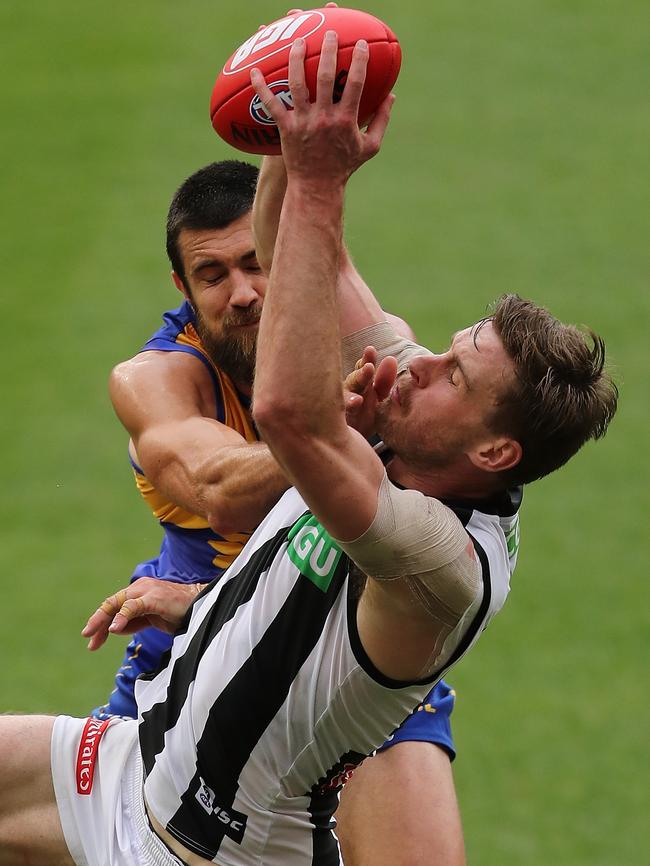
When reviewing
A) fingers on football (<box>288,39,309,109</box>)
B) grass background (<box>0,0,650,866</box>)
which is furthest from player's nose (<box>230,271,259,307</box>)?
grass background (<box>0,0,650,866</box>)

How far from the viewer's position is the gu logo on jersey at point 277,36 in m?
4.13

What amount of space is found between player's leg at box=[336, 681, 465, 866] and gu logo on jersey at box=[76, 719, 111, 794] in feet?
3.36

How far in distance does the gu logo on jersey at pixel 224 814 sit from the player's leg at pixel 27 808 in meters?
0.79

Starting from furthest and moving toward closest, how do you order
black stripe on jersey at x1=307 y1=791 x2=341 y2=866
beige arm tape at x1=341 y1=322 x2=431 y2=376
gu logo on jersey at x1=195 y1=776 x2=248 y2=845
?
beige arm tape at x1=341 y1=322 x2=431 y2=376 < black stripe on jersey at x1=307 y1=791 x2=341 y2=866 < gu logo on jersey at x1=195 y1=776 x2=248 y2=845

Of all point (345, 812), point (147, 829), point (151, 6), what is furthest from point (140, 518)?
point (151, 6)

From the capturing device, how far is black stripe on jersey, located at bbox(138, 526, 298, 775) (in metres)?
4.45

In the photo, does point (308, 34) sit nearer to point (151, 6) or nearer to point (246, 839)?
point (246, 839)

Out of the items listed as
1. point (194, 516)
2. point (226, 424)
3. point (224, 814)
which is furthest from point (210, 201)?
point (224, 814)

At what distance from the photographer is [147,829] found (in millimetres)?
4793

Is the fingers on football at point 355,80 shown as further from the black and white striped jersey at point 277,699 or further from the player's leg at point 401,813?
the player's leg at point 401,813

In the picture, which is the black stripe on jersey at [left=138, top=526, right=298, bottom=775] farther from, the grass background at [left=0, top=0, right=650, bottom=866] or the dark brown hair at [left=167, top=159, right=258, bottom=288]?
the grass background at [left=0, top=0, right=650, bottom=866]

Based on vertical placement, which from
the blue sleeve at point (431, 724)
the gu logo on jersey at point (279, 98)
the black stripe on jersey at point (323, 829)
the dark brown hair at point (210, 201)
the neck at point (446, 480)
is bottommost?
the black stripe on jersey at point (323, 829)

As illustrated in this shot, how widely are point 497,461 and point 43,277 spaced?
30.3 ft

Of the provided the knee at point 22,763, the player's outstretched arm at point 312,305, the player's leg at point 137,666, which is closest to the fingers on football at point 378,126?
the player's outstretched arm at point 312,305
